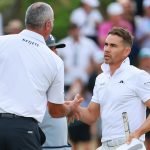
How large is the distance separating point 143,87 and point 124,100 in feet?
0.87

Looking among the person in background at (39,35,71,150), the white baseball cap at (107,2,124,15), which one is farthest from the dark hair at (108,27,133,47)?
the white baseball cap at (107,2,124,15)

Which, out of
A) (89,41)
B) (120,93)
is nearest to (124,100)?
(120,93)

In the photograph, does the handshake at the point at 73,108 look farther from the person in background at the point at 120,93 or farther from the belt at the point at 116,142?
the belt at the point at 116,142

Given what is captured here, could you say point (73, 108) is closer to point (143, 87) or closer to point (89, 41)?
point (143, 87)

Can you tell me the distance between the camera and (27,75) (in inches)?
401

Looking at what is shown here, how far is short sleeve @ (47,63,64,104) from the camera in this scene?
1036cm

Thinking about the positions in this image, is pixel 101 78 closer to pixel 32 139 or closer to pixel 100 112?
pixel 100 112

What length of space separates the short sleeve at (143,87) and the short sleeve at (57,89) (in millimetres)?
877

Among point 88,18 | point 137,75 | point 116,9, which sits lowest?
point 137,75

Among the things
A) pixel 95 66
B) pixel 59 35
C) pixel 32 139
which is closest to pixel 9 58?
pixel 32 139

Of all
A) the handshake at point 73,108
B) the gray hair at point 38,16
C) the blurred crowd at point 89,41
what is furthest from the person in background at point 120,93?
the blurred crowd at point 89,41

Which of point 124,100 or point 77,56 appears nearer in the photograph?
point 124,100

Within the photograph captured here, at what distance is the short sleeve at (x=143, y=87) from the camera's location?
34.5 ft

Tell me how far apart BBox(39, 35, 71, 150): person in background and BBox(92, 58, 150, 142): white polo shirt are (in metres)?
0.73
